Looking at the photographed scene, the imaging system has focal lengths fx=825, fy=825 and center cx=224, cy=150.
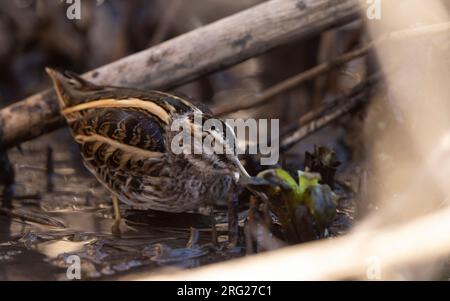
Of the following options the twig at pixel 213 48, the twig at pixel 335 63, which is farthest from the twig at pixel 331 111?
the twig at pixel 213 48

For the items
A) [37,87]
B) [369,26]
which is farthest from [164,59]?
[37,87]

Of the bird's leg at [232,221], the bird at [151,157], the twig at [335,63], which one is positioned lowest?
the bird's leg at [232,221]

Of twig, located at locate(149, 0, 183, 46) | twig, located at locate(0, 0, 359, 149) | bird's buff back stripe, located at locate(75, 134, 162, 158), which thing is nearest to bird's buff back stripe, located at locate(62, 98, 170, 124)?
bird's buff back stripe, located at locate(75, 134, 162, 158)

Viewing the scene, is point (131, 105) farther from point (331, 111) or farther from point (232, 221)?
point (331, 111)

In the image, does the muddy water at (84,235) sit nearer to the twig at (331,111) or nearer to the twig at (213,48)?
the twig at (213,48)

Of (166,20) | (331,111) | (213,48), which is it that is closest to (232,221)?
(213,48)

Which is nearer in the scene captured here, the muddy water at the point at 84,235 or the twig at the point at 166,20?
the muddy water at the point at 84,235
